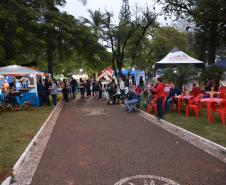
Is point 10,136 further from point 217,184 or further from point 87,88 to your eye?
point 87,88

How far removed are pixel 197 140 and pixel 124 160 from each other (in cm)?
275

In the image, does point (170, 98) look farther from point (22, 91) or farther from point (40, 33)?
point (40, 33)

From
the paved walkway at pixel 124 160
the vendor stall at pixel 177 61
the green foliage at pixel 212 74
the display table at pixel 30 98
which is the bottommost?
the paved walkway at pixel 124 160

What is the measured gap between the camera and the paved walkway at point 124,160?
5574 millimetres

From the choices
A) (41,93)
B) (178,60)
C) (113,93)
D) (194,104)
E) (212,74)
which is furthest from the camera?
(113,93)

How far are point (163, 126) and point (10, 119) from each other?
6.95 meters

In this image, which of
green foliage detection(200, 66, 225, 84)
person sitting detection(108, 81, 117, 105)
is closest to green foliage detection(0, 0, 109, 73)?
person sitting detection(108, 81, 117, 105)

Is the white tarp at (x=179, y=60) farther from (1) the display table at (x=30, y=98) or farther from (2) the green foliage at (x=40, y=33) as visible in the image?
(1) the display table at (x=30, y=98)

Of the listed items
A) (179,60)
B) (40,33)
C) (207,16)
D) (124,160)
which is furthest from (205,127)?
(40,33)

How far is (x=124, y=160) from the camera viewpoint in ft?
22.2

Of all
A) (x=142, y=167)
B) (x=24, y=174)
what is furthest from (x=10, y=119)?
(x=142, y=167)

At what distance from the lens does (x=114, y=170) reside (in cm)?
607

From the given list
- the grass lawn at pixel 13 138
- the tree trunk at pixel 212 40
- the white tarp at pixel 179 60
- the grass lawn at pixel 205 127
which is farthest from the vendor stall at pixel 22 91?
the tree trunk at pixel 212 40

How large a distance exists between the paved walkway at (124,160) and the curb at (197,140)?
0.22 metres
